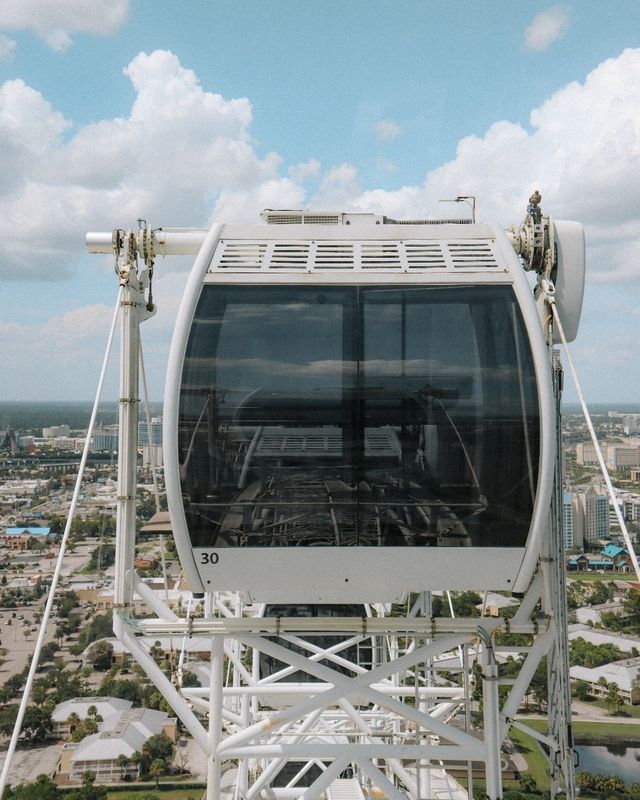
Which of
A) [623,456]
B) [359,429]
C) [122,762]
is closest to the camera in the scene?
[359,429]

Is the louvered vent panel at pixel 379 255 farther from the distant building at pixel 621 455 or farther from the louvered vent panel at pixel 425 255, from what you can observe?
the distant building at pixel 621 455

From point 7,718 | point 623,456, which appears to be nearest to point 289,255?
point 7,718

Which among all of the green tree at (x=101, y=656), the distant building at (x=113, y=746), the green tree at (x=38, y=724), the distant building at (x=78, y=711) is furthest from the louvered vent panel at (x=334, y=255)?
the green tree at (x=101, y=656)

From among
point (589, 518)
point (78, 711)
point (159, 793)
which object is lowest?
point (159, 793)

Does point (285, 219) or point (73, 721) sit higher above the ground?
point (285, 219)

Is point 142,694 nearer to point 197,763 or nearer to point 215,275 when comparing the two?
point 197,763

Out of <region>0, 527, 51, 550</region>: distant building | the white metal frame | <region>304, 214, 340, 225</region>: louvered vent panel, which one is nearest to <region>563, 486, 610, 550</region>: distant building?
<region>0, 527, 51, 550</region>: distant building

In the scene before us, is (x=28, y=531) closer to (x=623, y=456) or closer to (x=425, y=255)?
(x=623, y=456)
